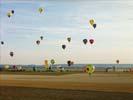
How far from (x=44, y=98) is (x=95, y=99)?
3.33 metres

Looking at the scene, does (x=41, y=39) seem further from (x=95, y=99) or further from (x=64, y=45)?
(x=95, y=99)

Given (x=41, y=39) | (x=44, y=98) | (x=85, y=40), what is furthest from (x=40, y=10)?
(x=44, y=98)

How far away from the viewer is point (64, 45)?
3799 inches

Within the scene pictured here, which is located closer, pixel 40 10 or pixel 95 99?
pixel 95 99

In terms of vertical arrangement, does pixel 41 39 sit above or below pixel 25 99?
above

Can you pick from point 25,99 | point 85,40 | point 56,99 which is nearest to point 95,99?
point 56,99

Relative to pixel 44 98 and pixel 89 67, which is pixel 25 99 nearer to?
pixel 44 98

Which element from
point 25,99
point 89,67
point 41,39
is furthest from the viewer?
point 41,39

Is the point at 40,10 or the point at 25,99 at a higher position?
the point at 40,10

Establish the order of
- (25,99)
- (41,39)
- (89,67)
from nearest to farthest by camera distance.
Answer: (25,99)
(89,67)
(41,39)

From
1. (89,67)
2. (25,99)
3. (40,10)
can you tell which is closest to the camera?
(25,99)

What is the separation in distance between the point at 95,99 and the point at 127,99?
6.81ft

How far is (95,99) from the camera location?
2567 cm

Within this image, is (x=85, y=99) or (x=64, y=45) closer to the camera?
(x=85, y=99)
